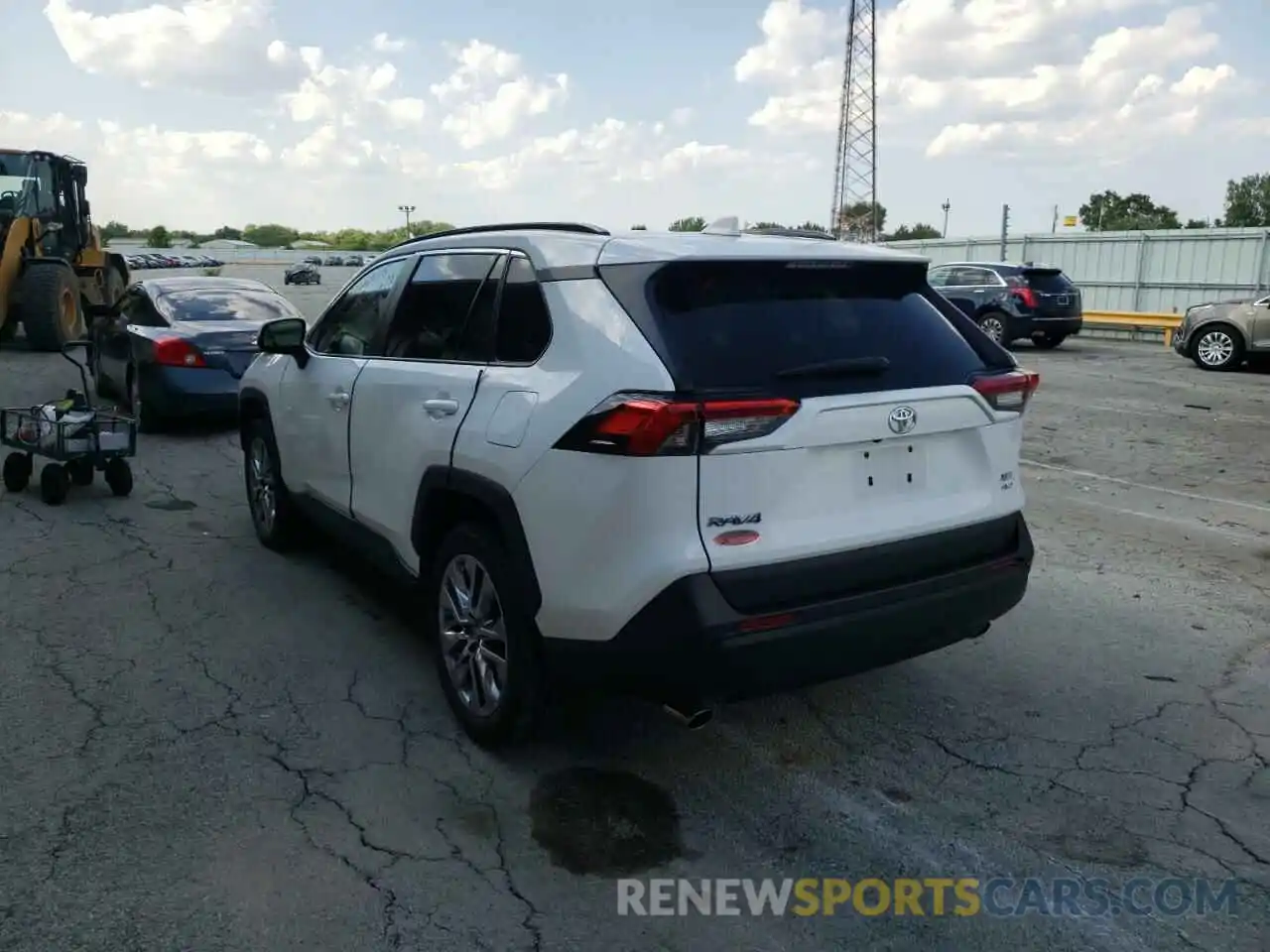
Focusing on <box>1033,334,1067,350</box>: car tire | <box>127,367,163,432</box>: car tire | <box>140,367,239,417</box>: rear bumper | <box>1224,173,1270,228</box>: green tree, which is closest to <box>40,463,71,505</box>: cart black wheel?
<box>140,367,239,417</box>: rear bumper

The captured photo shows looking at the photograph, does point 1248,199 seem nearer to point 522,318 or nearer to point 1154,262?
point 1154,262

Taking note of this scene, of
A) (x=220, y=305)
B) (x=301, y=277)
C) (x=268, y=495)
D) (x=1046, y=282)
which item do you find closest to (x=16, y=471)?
(x=268, y=495)

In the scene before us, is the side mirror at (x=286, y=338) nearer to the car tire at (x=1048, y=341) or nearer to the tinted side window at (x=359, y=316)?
the tinted side window at (x=359, y=316)

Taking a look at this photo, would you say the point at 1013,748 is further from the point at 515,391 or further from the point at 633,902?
the point at 515,391

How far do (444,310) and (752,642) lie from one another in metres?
2.01

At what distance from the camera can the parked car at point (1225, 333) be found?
1605 centimetres

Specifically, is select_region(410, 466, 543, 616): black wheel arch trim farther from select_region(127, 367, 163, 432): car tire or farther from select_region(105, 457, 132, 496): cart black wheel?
select_region(127, 367, 163, 432): car tire

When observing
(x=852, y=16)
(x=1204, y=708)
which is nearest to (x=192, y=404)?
(x=1204, y=708)

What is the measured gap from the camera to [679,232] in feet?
12.3

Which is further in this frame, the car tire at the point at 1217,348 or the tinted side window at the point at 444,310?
the car tire at the point at 1217,348

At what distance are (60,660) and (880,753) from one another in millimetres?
3525

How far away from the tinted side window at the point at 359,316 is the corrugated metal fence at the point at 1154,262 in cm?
1964

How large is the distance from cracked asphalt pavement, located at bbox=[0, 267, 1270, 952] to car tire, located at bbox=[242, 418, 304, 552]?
0.19 meters

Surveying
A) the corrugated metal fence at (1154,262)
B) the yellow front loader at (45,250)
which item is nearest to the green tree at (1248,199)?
the corrugated metal fence at (1154,262)
